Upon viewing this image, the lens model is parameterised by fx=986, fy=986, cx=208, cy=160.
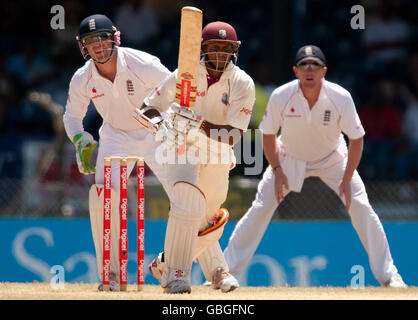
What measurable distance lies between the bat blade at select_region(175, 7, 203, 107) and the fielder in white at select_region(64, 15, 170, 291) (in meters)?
0.76

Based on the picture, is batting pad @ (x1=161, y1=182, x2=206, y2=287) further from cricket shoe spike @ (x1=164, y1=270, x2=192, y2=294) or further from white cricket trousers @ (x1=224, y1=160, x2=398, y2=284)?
white cricket trousers @ (x1=224, y1=160, x2=398, y2=284)

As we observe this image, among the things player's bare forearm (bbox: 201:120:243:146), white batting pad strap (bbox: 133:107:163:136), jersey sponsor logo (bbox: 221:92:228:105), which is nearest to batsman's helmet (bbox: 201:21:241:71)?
jersey sponsor logo (bbox: 221:92:228:105)

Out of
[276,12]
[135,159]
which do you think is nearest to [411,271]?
[276,12]

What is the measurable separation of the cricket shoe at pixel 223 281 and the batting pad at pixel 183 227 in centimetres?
40

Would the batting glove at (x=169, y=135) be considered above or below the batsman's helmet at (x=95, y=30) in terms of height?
below

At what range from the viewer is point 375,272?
22.5 ft

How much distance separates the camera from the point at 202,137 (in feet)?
18.9

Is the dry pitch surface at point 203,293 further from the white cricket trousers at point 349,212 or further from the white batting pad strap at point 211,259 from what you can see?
the white cricket trousers at point 349,212

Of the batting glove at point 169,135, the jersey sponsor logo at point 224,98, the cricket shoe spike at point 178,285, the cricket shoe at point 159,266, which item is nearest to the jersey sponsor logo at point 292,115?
the jersey sponsor logo at point 224,98

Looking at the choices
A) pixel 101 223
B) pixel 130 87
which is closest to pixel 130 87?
pixel 130 87

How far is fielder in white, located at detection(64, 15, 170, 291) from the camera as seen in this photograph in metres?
6.11

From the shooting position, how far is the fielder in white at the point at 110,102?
6113 millimetres

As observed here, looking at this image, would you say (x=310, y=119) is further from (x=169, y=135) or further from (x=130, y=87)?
(x=169, y=135)
